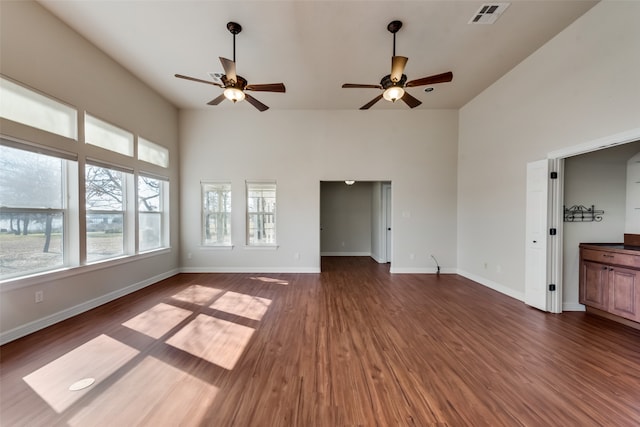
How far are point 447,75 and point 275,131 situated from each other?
12.0 ft

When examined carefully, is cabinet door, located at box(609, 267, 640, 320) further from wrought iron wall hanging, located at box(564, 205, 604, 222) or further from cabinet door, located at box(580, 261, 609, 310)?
wrought iron wall hanging, located at box(564, 205, 604, 222)

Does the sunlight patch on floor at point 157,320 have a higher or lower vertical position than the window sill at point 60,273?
lower

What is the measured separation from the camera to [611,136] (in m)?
2.51

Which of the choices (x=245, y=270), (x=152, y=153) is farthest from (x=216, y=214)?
(x=152, y=153)

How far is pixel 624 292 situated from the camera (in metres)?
2.76

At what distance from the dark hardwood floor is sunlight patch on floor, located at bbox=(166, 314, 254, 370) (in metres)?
0.02

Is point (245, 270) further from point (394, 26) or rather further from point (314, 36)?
point (394, 26)

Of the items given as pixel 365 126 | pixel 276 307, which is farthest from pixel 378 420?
pixel 365 126

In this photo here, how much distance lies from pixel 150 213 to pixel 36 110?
7.39 ft

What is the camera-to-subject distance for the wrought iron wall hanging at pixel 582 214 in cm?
325

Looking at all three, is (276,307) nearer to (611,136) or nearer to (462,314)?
(462,314)

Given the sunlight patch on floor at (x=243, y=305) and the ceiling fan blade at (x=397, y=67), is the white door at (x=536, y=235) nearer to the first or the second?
the ceiling fan blade at (x=397, y=67)

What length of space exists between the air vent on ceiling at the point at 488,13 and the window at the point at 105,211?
5473 millimetres

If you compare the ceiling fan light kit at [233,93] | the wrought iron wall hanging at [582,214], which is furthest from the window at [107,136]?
the wrought iron wall hanging at [582,214]
